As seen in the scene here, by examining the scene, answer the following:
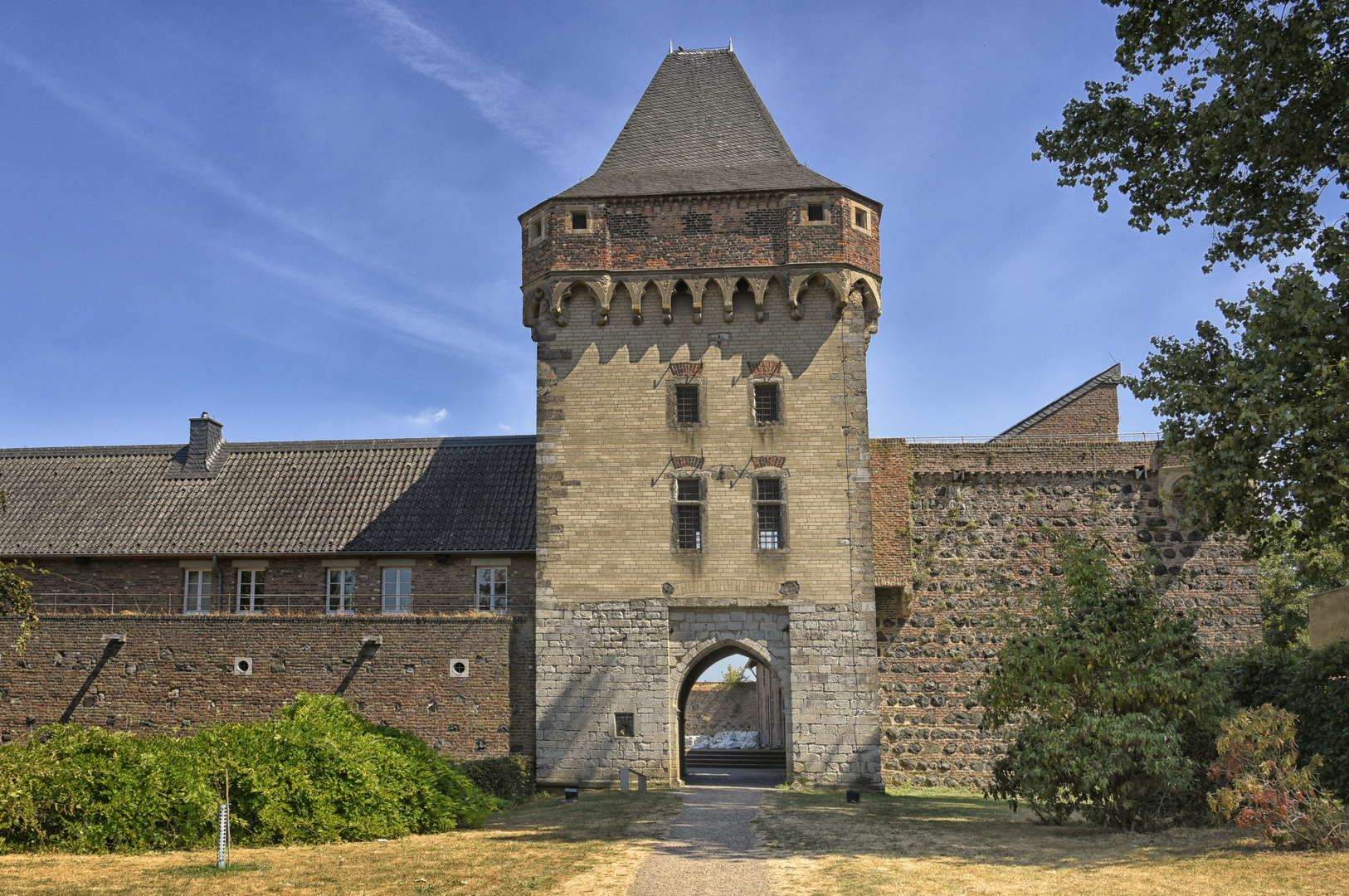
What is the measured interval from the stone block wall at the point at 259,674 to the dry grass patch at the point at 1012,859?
279 inches

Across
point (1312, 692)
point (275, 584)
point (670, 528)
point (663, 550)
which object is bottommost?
point (1312, 692)

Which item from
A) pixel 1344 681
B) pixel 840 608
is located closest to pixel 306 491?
pixel 840 608

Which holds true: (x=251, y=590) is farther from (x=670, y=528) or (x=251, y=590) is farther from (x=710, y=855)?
(x=710, y=855)

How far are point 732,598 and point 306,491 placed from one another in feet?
36.3

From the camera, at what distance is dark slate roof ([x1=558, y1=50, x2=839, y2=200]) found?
2406cm

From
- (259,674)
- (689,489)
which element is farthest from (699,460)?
(259,674)

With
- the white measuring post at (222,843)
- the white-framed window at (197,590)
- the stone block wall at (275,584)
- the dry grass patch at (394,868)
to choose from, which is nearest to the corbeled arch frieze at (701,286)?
the stone block wall at (275,584)

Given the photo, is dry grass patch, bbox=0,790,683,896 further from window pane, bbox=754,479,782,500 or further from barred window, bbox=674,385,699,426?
barred window, bbox=674,385,699,426

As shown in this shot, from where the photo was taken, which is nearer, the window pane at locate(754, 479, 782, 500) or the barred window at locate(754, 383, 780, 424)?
the window pane at locate(754, 479, 782, 500)

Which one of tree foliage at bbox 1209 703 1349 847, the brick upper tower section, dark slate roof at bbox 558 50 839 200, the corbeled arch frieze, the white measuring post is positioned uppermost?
dark slate roof at bbox 558 50 839 200

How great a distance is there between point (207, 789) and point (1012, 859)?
1072cm

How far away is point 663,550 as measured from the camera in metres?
22.7

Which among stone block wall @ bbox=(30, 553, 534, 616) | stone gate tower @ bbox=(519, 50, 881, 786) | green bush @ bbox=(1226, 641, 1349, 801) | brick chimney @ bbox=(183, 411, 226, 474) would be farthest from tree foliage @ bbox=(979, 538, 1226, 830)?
brick chimney @ bbox=(183, 411, 226, 474)

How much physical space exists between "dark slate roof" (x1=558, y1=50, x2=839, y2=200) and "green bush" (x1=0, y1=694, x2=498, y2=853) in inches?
502
